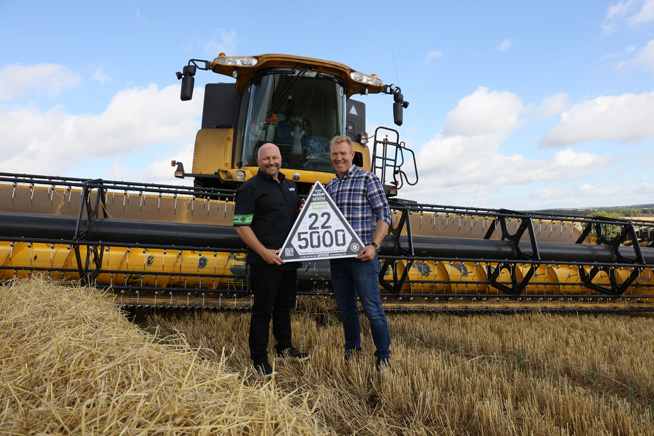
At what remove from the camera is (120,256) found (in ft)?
14.1

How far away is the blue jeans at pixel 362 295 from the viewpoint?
2.86 metres

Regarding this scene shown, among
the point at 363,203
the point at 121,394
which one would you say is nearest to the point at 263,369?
the point at 363,203

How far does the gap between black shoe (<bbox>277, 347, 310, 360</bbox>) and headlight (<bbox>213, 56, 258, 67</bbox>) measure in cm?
360

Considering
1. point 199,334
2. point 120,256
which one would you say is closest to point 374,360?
point 199,334

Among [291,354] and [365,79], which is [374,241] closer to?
[291,354]

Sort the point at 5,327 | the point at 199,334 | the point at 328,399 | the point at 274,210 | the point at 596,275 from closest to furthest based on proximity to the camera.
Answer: the point at 5,327 < the point at 328,399 < the point at 274,210 < the point at 199,334 < the point at 596,275

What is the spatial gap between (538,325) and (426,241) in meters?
1.51

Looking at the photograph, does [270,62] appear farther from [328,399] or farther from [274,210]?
[328,399]

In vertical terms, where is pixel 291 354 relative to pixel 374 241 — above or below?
below

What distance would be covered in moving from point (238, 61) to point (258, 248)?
129 inches

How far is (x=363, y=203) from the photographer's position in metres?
2.96

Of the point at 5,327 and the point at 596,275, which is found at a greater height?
the point at 596,275

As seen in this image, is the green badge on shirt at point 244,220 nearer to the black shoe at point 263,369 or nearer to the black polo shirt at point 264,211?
the black polo shirt at point 264,211

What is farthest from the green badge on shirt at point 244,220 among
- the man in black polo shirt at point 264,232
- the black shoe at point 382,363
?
the black shoe at point 382,363
